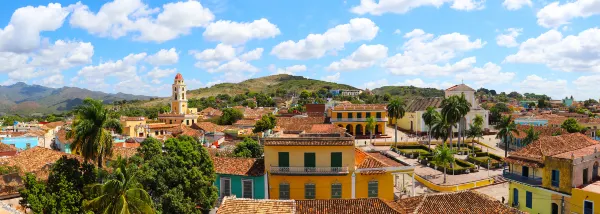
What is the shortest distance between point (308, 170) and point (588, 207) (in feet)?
44.2

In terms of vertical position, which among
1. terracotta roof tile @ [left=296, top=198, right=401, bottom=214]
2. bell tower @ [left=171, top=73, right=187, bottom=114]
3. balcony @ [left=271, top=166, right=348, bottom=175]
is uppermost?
bell tower @ [left=171, top=73, right=187, bottom=114]

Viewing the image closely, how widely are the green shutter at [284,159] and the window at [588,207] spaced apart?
14499 millimetres

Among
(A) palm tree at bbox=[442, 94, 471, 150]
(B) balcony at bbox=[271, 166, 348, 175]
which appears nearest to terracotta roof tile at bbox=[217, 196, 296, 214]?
(B) balcony at bbox=[271, 166, 348, 175]

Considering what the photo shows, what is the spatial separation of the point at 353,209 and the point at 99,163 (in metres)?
11.4

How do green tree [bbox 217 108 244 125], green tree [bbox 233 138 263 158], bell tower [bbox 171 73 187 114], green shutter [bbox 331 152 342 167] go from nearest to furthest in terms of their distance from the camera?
green shutter [bbox 331 152 342 167] < green tree [bbox 233 138 263 158] < green tree [bbox 217 108 244 125] < bell tower [bbox 171 73 187 114]

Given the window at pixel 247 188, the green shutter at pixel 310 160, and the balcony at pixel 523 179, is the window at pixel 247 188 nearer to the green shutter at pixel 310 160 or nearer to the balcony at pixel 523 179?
the green shutter at pixel 310 160

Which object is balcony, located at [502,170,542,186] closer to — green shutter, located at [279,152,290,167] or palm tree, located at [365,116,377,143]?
green shutter, located at [279,152,290,167]

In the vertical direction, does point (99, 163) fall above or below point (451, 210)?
above

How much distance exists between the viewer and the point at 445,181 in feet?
96.2

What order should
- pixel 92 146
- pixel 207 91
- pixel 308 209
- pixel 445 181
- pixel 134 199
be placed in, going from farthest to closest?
pixel 207 91 < pixel 445 181 < pixel 92 146 < pixel 308 209 < pixel 134 199

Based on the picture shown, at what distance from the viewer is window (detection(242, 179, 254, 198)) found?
22.0 m

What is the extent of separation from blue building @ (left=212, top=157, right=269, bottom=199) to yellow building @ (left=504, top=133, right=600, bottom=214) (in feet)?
46.6

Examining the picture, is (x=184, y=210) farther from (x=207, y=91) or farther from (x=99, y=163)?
(x=207, y=91)

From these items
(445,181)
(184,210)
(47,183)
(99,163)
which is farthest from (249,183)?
(445,181)
